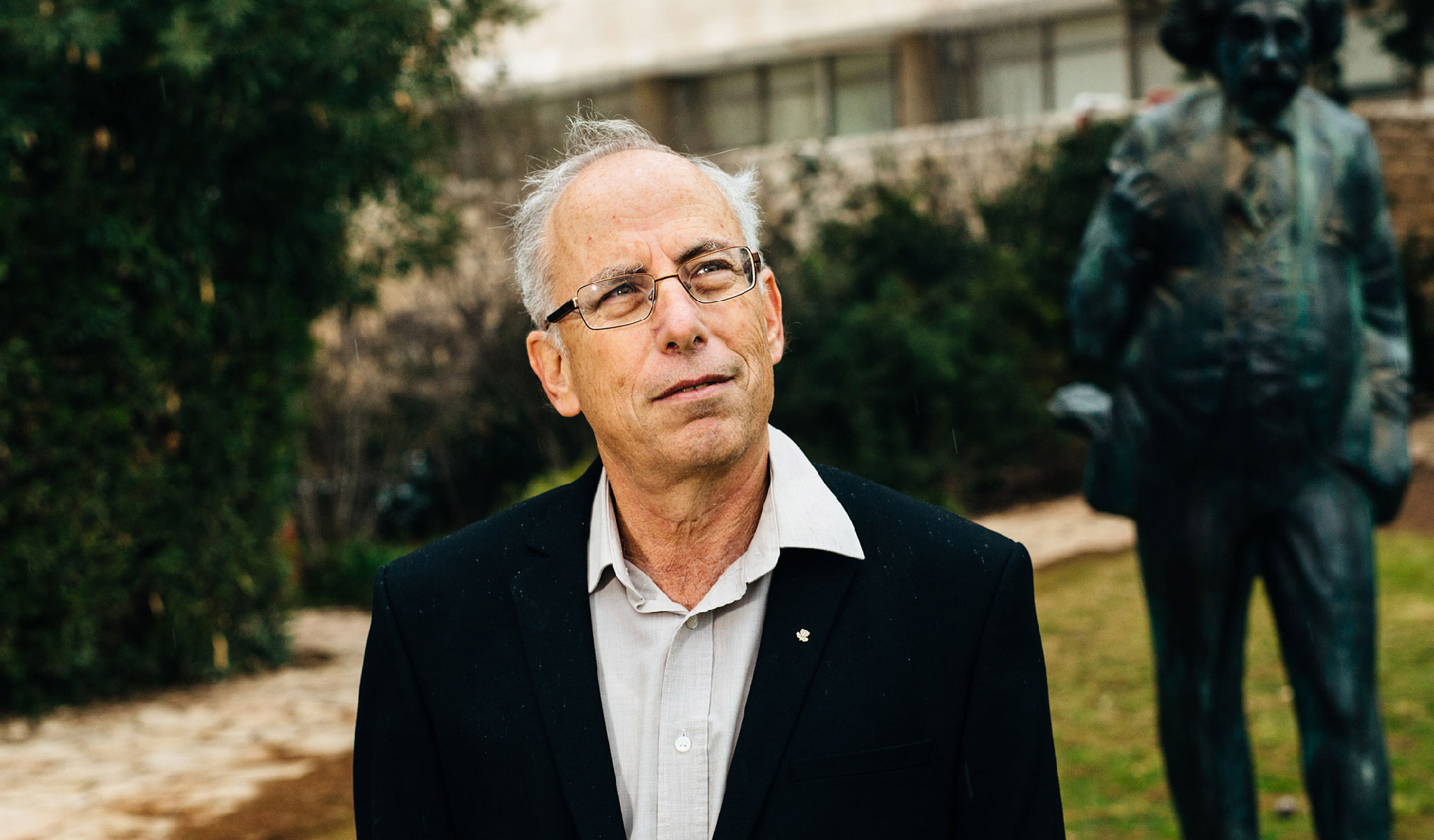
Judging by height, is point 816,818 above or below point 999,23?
below

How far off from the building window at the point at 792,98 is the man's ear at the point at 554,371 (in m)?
28.4

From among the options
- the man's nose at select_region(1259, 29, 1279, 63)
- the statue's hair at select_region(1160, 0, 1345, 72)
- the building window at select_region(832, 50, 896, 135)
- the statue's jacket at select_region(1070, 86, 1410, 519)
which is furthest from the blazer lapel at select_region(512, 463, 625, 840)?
the building window at select_region(832, 50, 896, 135)

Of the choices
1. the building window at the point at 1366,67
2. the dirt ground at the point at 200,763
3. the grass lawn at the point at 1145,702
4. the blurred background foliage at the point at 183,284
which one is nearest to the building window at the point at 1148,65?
the building window at the point at 1366,67

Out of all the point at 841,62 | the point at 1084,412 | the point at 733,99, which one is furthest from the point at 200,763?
the point at 733,99

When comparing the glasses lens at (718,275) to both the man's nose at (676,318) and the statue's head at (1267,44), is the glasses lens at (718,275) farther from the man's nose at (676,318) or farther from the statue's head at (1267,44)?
the statue's head at (1267,44)

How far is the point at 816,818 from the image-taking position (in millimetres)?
1899

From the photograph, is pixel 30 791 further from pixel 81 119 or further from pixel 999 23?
pixel 999 23

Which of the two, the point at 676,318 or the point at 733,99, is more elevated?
the point at 733,99

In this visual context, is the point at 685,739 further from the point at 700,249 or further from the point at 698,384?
the point at 700,249

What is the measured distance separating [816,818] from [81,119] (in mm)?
6648

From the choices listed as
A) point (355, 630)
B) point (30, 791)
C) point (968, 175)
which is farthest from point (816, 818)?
point (968, 175)

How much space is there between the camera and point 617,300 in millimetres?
2082

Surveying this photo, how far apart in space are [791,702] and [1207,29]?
2.71 meters

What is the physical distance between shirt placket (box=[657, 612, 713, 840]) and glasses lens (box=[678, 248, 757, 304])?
1.52 ft
